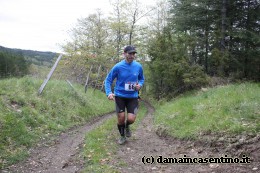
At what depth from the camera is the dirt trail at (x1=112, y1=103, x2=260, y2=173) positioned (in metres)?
4.91

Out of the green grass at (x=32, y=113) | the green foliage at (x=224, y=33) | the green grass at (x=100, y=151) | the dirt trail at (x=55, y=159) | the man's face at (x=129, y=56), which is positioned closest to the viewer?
the green grass at (x=100, y=151)

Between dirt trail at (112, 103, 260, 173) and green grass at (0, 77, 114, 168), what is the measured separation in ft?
8.72

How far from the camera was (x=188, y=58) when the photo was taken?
18.7m

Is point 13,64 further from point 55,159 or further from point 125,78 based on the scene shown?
point 55,159

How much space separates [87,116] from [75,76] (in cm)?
1528

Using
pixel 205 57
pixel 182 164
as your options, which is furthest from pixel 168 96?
pixel 182 164

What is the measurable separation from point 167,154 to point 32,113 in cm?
568

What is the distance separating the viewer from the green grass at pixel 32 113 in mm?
6946

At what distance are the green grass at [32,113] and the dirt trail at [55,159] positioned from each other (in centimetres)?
30

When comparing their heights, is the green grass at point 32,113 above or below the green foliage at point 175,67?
below

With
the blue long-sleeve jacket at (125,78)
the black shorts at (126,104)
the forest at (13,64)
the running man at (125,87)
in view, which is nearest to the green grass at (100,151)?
the running man at (125,87)

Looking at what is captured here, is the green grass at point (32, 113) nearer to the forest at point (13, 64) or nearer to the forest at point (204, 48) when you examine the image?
the forest at point (13, 64)

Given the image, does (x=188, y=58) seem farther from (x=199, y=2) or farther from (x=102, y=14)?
(x=102, y=14)

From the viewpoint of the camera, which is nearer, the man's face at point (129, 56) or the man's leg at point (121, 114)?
the man's face at point (129, 56)
